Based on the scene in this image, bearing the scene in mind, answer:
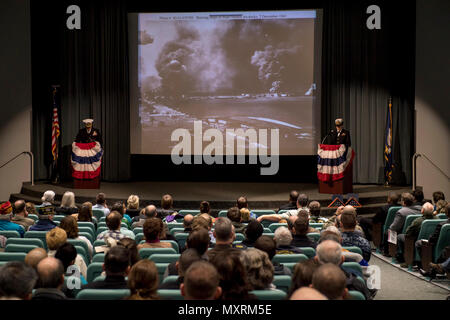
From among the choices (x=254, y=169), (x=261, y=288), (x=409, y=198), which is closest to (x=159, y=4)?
(x=254, y=169)

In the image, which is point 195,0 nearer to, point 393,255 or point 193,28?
point 193,28

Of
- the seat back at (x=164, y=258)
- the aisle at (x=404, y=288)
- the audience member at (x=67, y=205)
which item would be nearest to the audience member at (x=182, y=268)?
the seat back at (x=164, y=258)

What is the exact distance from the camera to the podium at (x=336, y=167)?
1001 centimetres

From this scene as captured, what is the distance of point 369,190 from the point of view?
35.9 ft

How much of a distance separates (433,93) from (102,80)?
6726 mm

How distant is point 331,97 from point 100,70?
4.90 metres

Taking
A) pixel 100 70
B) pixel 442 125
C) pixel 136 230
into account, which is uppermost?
pixel 100 70

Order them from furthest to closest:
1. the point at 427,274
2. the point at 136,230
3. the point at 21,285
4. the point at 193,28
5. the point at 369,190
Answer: the point at 193,28, the point at 369,190, the point at 427,274, the point at 136,230, the point at 21,285

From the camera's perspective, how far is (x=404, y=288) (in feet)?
20.0

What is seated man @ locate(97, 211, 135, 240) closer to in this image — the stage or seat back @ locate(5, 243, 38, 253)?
seat back @ locate(5, 243, 38, 253)

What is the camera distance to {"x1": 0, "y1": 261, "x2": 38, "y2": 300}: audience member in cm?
279

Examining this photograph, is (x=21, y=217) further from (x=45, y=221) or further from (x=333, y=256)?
(x=333, y=256)

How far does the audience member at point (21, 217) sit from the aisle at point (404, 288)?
3822 mm

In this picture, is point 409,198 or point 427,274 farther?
point 409,198
